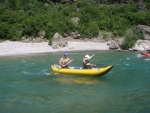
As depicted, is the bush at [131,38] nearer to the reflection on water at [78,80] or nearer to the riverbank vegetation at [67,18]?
the riverbank vegetation at [67,18]

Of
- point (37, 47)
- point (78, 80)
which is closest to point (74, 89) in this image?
point (78, 80)

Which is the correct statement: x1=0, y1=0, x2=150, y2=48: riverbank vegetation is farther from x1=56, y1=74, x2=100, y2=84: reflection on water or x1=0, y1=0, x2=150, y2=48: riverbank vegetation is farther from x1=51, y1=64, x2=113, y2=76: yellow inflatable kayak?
x1=56, y1=74, x2=100, y2=84: reflection on water

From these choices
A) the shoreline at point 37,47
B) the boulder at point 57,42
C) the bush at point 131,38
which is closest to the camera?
the shoreline at point 37,47

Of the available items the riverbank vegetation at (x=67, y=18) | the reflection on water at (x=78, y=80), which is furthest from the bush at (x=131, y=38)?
the reflection on water at (x=78, y=80)

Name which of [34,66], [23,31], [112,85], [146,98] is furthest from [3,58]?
[146,98]

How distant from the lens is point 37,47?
3161 centimetres

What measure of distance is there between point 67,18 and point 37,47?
7171mm

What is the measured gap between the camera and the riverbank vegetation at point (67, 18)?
35.3 metres

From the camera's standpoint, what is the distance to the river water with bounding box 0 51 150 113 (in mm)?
13039

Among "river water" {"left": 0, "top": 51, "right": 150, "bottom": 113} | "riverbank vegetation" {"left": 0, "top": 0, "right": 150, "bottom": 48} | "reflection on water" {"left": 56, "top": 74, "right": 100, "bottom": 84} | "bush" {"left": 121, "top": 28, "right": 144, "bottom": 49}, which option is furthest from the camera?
"riverbank vegetation" {"left": 0, "top": 0, "right": 150, "bottom": 48}

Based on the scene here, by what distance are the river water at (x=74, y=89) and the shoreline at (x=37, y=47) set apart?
4.95 metres

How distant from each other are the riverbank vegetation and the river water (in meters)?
→ 10.6

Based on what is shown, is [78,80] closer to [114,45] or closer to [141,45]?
[114,45]

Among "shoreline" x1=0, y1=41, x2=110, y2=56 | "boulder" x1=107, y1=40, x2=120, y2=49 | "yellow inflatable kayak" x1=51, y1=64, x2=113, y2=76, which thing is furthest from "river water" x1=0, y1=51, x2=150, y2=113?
"boulder" x1=107, y1=40, x2=120, y2=49
